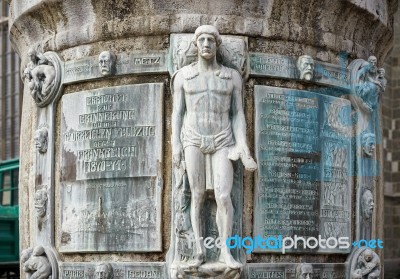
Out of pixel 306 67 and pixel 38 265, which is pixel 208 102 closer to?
pixel 306 67

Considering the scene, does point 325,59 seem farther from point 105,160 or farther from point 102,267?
point 102,267

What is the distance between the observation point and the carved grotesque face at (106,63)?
9586mm

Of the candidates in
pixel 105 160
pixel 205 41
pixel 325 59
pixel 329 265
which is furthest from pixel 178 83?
pixel 329 265

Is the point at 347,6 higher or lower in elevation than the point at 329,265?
higher

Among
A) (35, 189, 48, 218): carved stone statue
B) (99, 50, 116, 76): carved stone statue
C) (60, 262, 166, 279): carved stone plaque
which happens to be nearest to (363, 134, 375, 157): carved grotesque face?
(60, 262, 166, 279): carved stone plaque

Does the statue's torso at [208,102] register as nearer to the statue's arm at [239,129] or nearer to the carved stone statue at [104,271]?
the statue's arm at [239,129]

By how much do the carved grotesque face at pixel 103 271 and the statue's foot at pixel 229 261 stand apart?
3.82ft

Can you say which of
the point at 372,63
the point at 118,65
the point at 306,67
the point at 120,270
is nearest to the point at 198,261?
the point at 120,270

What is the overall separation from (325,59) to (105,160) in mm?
2594

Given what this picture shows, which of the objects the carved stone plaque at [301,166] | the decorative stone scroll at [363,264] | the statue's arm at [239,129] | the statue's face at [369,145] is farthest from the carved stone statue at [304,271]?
the statue's face at [369,145]

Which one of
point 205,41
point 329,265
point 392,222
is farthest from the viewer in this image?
point 392,222

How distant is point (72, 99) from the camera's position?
990 cm

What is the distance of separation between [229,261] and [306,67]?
221cm

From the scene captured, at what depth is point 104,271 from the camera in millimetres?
9281
